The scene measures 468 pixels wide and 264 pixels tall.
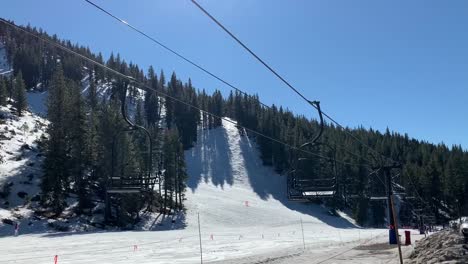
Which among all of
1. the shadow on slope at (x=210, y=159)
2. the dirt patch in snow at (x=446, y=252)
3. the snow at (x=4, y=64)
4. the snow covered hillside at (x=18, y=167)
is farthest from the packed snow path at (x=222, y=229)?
the snow at (x=4, y=64)

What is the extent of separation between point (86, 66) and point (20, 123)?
110935mm

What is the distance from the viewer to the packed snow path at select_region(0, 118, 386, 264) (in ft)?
96.6

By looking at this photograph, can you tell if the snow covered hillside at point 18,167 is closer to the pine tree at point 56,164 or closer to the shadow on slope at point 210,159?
the pine tree at point 56,164

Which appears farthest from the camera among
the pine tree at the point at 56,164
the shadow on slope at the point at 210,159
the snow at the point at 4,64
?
the snow at the point at 4,64

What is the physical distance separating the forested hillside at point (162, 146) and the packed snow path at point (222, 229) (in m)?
4.92

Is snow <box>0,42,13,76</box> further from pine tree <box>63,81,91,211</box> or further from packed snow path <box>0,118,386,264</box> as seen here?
pine tree <box>63,81,91,211</box>

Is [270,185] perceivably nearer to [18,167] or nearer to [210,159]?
[210,159]

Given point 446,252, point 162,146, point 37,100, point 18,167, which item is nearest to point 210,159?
point 162,146

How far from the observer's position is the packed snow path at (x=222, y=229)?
29.4 metres

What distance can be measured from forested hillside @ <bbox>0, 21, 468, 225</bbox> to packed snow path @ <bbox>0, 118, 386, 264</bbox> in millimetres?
4916

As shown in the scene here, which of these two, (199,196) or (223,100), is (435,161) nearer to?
(199,196)

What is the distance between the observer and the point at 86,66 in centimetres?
18788

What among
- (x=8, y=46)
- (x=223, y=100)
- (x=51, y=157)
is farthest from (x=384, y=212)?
(x=8, y=46)

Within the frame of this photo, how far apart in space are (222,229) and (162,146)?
2287 centimetres
